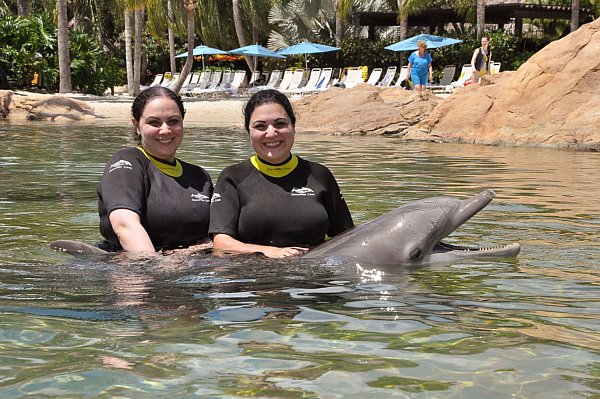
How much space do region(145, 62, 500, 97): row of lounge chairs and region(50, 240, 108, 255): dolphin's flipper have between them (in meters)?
20.9

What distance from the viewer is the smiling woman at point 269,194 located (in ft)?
14.6

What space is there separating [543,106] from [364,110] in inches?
176

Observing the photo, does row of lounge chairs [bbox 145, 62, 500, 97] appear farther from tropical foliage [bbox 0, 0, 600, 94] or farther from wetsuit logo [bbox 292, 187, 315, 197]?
wetsuit logo [bbox 292, 187, 315, 197]

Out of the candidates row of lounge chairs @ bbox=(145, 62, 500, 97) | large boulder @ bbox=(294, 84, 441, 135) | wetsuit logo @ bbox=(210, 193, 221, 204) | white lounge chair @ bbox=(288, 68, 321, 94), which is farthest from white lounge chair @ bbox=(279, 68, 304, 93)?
wetsuit logo @ bbox=(210, 193, 221, 204)

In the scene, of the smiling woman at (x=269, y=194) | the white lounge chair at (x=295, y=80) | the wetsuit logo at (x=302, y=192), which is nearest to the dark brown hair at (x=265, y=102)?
the smiling woman at (x=269, y=194)

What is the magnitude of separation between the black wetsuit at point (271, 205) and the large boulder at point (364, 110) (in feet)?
37.8

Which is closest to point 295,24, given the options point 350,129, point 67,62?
point 67,62

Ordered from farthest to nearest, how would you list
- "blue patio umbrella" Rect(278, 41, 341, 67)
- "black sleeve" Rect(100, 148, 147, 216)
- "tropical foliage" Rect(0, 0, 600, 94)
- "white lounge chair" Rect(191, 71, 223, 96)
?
1. "blue patio umbrella" Rect(278, 41, 341, 67)
2. "white lounge chair" Rect(191, 71, 223, 96)
3. "tropical foliage" Rect(0, 0, 600, 94)
4. "black sleeve" Rect(100, 148, 147, 216)

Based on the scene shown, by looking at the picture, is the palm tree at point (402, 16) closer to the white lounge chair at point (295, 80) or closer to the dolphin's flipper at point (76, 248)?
the white lounge chair at point (295, 80)

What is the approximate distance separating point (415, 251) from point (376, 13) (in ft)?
103

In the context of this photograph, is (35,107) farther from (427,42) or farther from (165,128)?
(165,128)

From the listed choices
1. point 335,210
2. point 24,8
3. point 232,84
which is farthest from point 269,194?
point 24,8

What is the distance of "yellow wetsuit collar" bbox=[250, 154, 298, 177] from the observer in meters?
4.59

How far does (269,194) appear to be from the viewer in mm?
4508
